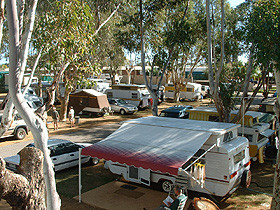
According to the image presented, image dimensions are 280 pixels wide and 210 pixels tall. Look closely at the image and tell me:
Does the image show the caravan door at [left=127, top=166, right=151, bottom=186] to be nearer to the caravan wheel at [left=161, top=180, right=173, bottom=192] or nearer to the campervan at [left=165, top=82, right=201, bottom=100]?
the caravan wheel at [left=161, top=180, right=173, bottom=192]

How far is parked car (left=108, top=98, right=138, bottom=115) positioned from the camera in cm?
2538

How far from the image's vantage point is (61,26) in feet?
26.2

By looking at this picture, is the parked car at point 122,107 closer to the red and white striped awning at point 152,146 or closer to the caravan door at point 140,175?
the red and white striped awning at point 152,146

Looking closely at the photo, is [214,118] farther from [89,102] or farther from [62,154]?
[89,102]

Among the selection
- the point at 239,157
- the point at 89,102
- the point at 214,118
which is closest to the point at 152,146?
the point at 239,157

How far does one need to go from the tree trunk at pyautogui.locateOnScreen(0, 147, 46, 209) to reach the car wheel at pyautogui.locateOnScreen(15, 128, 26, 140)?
41.4 feet

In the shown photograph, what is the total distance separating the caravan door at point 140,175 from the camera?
9031 mm

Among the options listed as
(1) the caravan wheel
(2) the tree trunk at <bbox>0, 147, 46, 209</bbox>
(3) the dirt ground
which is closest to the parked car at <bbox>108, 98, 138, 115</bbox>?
(3) the dirt ground

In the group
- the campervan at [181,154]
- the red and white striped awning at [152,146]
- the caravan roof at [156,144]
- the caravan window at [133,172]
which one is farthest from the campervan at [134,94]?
the caravan window at [133,172]

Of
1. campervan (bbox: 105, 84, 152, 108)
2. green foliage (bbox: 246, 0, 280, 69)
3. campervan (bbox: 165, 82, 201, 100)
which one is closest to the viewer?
green foliage (bbox: 246, 0, 280, 69)

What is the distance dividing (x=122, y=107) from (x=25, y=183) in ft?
70.1

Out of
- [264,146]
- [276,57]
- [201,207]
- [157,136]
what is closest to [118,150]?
[157,136]

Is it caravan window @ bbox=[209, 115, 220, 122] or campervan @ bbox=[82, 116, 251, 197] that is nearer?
campervan @ bbox=[82, 116, 251, 197]

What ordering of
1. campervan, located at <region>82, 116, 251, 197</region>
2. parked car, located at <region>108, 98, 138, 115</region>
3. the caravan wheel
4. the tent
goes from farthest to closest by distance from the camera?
1. parked car, located at <region>108, 98, 138, 115</region>
2. the tent
3. the caravan wheel
4. campervan, located at <region>82, 116, 251, 197</region>
